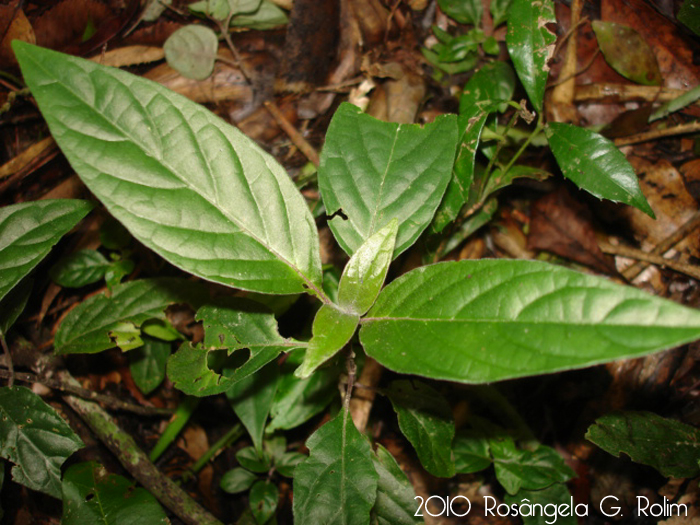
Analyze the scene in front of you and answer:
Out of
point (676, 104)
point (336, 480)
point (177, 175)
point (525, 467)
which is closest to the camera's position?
point (177, 175)

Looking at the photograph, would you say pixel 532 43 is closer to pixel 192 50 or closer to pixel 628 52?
pixel 628 52

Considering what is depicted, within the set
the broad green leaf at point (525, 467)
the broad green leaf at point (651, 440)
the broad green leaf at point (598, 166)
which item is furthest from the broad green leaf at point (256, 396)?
the broad green leaf at point (598, 166)

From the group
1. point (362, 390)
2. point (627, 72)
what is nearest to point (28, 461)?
point (362, 390)

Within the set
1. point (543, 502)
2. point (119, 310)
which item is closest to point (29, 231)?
point (119, 310)

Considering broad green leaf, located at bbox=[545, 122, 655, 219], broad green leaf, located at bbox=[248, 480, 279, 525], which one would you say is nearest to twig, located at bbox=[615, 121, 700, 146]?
broad green leaf, located at bbox=[545, 122, 655, 219]

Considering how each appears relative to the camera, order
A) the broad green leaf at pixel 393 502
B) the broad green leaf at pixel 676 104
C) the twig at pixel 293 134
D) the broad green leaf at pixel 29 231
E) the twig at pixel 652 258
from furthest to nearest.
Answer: the twig at pixel 293 134 < the broad green leaf at pixel 676 104 < the twig at pixel 652 258 < the broad green leaf at pixel 393 502 < the broad green leaf at pixel 29 231

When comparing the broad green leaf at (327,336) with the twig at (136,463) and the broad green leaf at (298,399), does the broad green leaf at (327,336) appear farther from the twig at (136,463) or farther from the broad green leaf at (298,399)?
the twig at (136,463)

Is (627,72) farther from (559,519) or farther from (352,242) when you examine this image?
(559,519)
